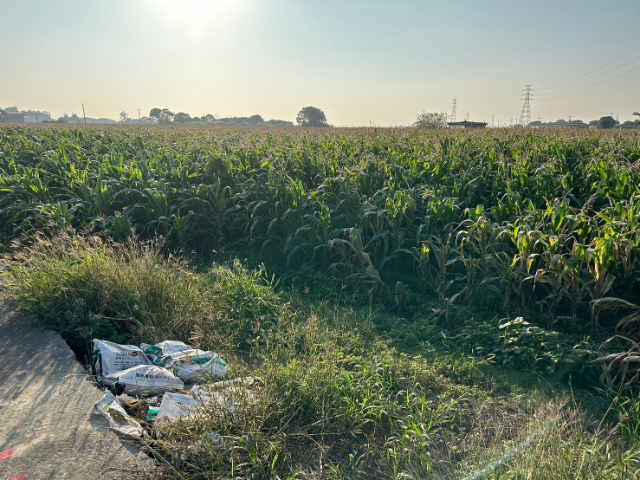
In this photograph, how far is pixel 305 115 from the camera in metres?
78.3

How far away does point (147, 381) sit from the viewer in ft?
10.9

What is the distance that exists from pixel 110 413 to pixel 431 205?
4.04 metres

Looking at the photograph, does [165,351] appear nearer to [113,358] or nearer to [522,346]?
[113,358]

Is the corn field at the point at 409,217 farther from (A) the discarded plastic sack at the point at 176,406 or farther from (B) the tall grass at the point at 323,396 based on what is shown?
(A) the discarded plastic sack at the point at 176,406

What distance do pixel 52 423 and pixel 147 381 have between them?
65 centimetres

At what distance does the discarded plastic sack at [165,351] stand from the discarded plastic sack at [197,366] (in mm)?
85

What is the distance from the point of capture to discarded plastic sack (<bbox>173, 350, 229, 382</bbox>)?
340 centimetres

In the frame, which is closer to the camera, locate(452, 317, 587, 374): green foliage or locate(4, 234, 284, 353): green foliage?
locate(452, 317, 587, 374): green foliage

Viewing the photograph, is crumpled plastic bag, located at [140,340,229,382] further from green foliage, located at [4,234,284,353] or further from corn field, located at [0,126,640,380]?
corn field, located at [0,126,640,380]

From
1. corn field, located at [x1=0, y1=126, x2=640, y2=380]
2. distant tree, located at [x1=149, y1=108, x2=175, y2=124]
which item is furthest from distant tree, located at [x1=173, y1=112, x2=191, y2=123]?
corn field, located at [x1=0, y1=126, x2=640, y2=380]

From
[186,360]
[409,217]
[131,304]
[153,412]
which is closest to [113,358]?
[186,360]

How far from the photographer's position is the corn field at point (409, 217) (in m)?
4.38

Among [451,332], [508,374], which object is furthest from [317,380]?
[451,332]

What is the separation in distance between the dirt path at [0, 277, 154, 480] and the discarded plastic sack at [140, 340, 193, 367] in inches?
19.0
